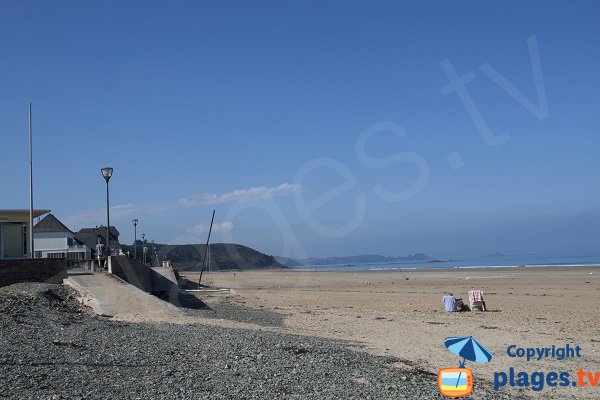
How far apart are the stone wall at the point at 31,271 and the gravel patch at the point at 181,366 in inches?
206

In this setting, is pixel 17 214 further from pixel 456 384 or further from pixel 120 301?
pixel 456 384

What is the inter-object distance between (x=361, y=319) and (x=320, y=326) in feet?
8.04

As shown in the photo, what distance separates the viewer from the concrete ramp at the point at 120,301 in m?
16.2

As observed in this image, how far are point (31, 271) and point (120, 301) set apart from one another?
388 cm

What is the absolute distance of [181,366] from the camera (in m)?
9.23

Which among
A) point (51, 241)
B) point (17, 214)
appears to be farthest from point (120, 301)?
point (51, 241)

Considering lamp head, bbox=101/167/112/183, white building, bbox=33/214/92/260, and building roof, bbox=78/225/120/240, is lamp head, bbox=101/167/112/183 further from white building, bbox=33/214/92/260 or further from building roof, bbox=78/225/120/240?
building roof, bbox=78/225/120/240

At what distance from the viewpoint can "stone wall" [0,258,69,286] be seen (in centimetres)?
1812

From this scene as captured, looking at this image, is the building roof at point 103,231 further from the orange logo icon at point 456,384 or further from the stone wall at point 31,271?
the orange logo icon at point 456,384

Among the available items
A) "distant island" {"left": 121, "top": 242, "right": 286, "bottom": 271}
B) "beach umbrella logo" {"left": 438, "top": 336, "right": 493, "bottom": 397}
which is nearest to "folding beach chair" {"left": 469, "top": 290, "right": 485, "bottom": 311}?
"beach umbrella logo" {"left": 438, "top": 336, "right": 493, "bottom": 397}

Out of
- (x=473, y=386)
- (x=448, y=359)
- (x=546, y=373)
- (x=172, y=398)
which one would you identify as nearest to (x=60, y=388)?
(x=172, y=398)

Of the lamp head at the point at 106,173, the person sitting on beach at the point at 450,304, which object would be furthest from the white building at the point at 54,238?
the person sitting on beach at the point at 450,304

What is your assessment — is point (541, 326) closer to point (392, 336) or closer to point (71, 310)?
point (392, 336)
